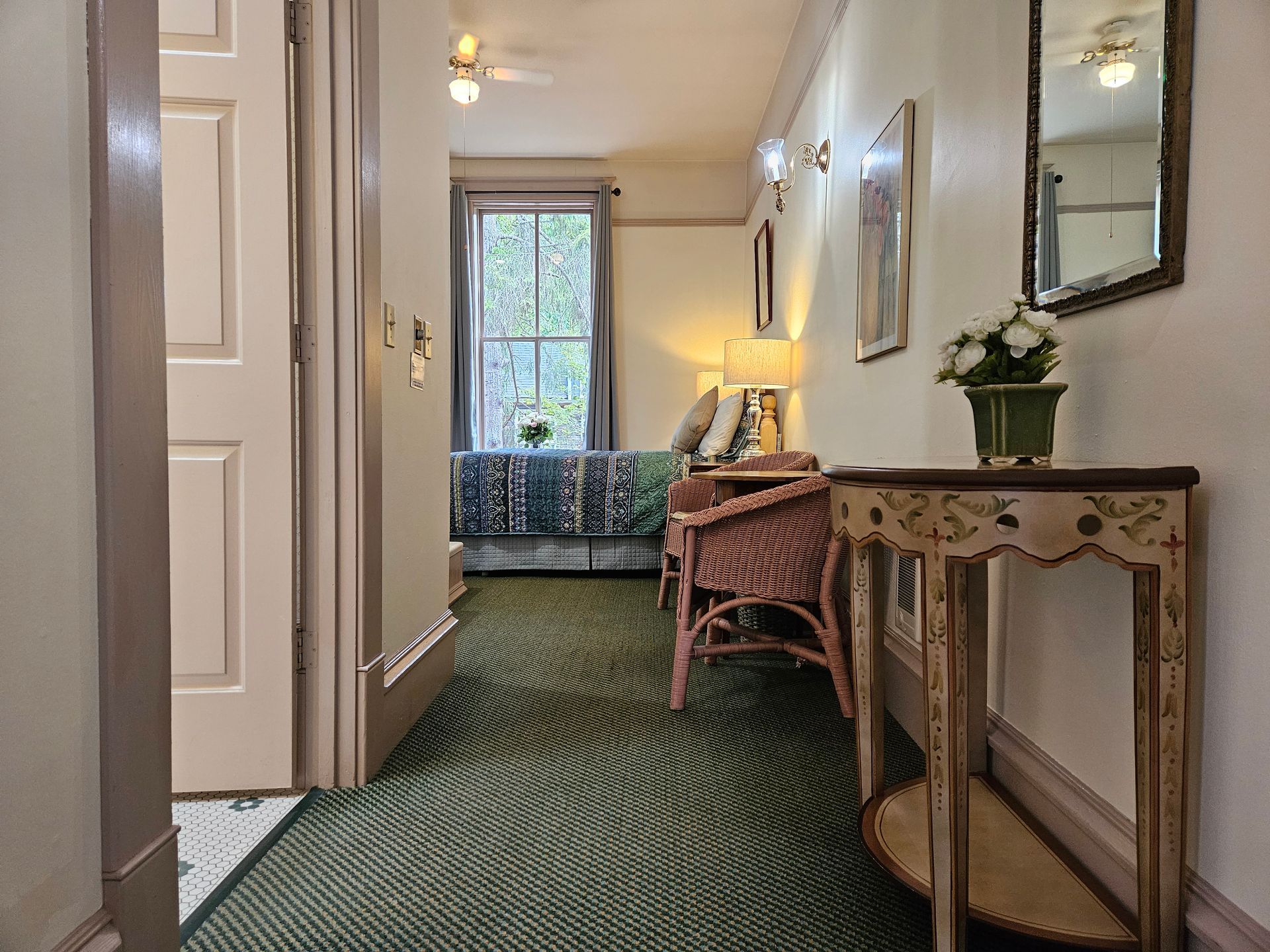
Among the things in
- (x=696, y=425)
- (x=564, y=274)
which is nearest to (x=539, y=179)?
(x=564, y=274)

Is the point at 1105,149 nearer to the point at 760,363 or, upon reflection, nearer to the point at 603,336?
the point at 760,363

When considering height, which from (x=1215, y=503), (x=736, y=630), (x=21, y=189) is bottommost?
(x=736, y=630)

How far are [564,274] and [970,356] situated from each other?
574 cm

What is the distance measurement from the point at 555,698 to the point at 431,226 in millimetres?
1591

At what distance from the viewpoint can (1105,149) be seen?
1.23 m

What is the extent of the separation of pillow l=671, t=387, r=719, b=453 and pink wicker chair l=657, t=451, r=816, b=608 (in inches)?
17.1

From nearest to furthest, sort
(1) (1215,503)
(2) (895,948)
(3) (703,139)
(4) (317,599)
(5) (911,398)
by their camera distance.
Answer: (1) (1215,503)
(2) (895,948)
(4) (317,599)
(5) (911,398)
(3) (703,139)

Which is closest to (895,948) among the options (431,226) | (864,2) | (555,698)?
(555,698)

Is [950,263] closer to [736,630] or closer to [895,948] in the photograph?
[736,630]

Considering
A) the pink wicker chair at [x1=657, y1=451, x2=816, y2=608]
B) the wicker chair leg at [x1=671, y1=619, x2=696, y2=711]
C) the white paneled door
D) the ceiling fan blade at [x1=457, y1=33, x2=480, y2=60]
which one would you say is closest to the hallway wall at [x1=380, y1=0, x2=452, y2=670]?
the white paneled door

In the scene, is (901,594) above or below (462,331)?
below

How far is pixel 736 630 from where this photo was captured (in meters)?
2.42

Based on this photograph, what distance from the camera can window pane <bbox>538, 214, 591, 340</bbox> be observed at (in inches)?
258

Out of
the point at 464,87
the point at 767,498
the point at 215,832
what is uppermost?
the point at 464,87
